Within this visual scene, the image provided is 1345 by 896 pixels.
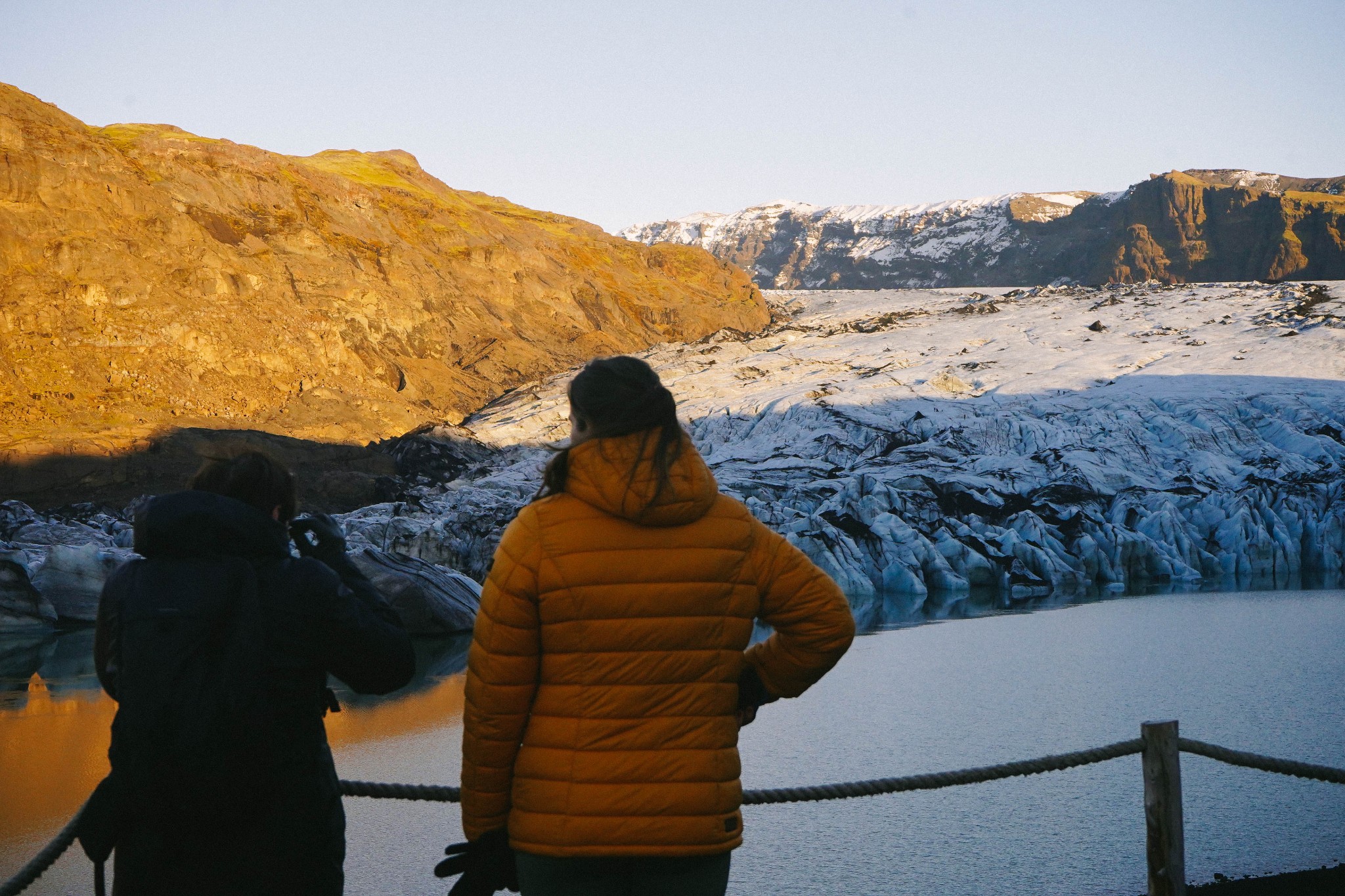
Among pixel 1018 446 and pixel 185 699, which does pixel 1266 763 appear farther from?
pixel 1018 446

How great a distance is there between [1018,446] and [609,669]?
63.2 feet

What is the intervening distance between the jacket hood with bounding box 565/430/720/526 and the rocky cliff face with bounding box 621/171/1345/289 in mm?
67331

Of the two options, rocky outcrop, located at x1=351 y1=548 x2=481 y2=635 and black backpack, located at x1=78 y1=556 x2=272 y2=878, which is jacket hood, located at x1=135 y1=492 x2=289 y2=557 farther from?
rocky outcrop, located at x1=351 y1=548 x2=481 y2=635

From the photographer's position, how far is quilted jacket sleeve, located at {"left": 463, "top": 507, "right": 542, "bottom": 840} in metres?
1.66

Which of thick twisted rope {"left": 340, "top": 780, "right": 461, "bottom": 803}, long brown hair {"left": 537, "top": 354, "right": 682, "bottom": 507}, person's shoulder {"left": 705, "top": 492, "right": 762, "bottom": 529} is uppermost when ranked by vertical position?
long brown hair {"left": 537, "top": 354, "right": 682, "bottom": 507}

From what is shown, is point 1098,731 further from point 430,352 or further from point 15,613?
point 430,352

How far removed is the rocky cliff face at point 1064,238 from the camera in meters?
64.2

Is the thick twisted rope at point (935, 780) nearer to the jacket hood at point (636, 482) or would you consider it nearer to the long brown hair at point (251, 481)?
the jacket hood at point (636, 482)

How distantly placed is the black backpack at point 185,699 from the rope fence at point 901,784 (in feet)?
2.15

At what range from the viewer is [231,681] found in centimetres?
171

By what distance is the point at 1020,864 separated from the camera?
3.75 metres

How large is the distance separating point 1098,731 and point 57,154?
105ft

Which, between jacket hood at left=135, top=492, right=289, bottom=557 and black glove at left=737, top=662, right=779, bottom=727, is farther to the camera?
black glove at left=737, top=662, right=779, bottom=727

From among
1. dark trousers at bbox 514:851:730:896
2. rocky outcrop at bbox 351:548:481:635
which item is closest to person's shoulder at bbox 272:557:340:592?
dark trousers at bbox 514:851:730:896
